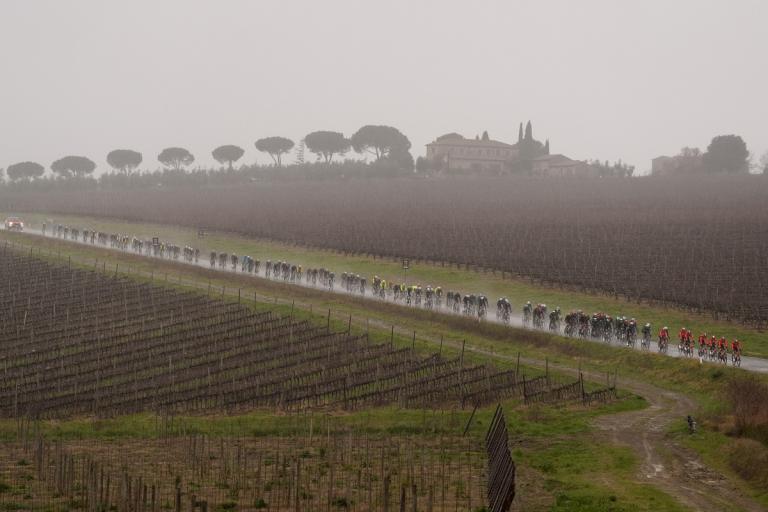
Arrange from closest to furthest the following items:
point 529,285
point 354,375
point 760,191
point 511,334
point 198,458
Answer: point 198,458 < point 354,375 < point 511,334 < point 529,285 < point 760,191

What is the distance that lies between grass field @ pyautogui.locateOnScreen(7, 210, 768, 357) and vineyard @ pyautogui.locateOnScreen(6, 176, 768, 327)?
123cm

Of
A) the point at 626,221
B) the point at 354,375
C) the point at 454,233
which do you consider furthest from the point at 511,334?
the point at 626,221

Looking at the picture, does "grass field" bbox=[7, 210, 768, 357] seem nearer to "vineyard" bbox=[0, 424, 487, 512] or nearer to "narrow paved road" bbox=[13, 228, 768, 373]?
"narrow paved road" bbox=[13, 228, 768, 373]

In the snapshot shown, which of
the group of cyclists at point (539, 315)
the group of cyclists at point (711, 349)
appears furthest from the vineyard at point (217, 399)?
the group of cyclists at point (539, 315)

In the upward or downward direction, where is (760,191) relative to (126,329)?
upward

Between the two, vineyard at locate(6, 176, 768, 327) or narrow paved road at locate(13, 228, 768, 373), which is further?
vineyard at locate(6, 176, 768, 327)

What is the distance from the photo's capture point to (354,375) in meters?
41.2

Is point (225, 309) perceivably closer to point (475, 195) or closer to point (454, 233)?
point (454, 233)

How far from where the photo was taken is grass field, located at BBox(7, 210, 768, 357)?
4922 cm

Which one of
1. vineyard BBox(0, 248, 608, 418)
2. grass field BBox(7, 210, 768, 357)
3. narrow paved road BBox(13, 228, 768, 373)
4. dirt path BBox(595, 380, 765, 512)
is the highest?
grass field BBox(7, 210, 768, 357)

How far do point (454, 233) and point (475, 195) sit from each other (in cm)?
5175

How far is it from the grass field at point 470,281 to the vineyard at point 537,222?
1.23 meters

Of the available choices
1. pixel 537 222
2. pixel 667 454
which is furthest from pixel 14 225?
pixel 667 454

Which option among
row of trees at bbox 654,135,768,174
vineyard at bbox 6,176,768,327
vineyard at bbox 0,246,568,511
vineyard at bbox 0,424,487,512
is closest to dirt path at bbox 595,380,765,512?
vineyard at bbox 0,246,568,511
